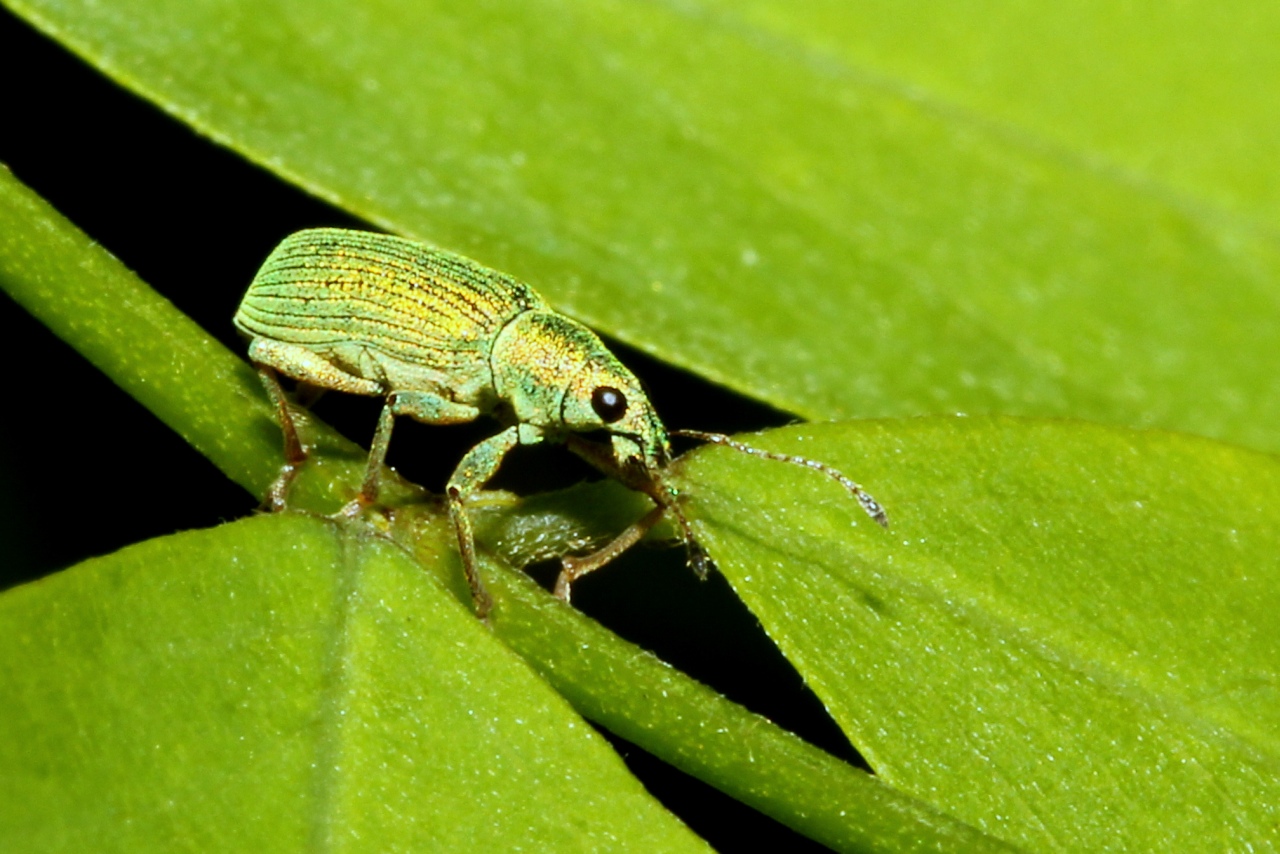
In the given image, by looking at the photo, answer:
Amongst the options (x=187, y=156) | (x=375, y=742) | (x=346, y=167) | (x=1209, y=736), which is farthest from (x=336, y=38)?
(x=1209, y=736)

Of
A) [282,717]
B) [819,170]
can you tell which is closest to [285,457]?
[282,717]

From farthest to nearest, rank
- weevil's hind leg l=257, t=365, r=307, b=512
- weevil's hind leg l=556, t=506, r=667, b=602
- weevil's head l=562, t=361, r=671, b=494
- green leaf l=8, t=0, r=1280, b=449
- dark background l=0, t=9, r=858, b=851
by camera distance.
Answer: dark background l=0, t=9, r=858, b=851, green leaf l=8, t=0, r=1280, b=449, weevil's head l=562, t=361, r=671, b=494, weevil's hind leg l=556, t=506, r=667, b=602, weevil's hind leg l=257, t=365, r=307, b=512

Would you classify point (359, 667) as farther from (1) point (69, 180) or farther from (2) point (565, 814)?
(1) point (69, 180)

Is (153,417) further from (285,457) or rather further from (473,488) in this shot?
(285,457)

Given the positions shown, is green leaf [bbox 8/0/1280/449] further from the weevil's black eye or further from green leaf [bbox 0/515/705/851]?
green leaf [bbox 0/515/705/851]

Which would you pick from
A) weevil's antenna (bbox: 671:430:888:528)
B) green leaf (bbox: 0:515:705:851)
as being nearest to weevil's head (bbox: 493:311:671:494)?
weevil's antenna (bbox: 671:430:888:528)
